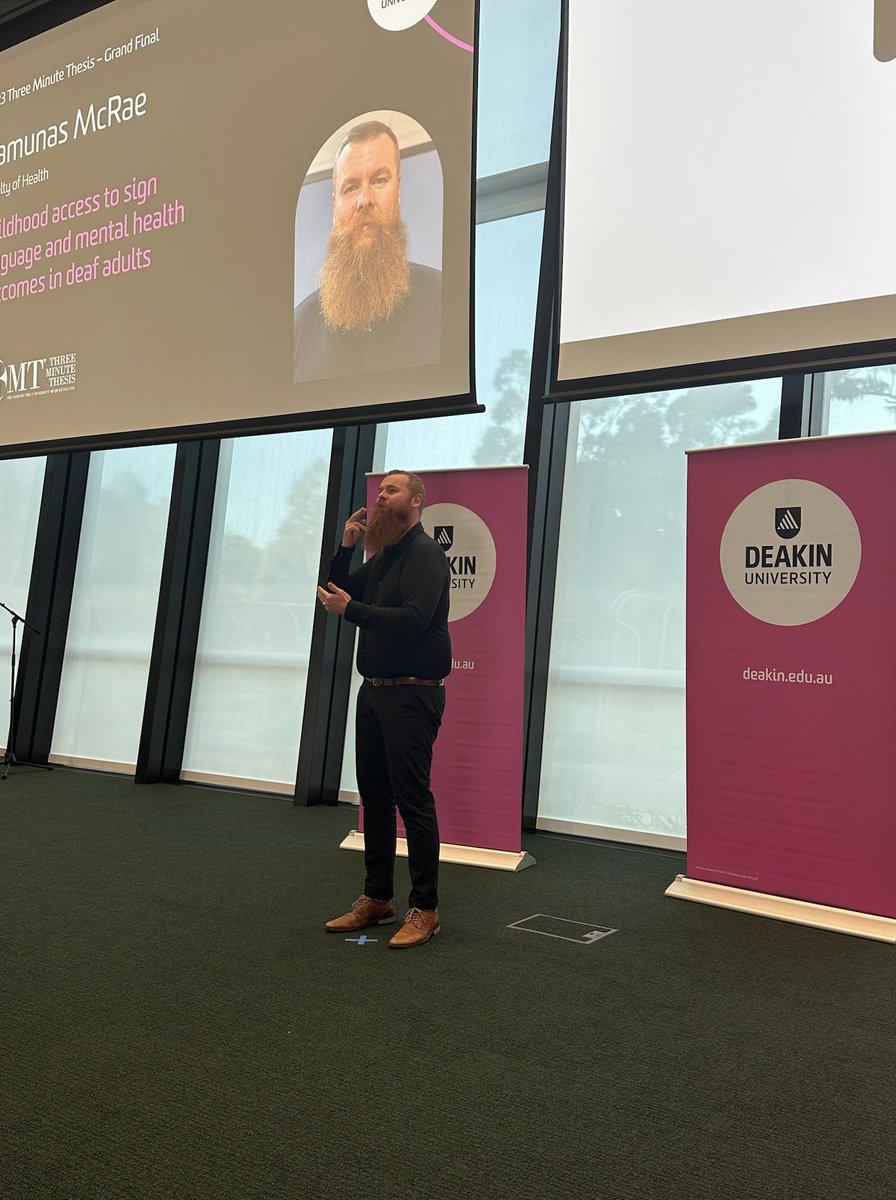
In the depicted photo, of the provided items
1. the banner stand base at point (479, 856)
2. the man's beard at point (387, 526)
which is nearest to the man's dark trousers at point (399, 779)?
the man's beard at point (387, 526)

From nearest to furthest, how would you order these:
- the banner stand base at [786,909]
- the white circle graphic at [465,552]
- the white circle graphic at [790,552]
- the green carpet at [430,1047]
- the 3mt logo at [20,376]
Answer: the green carpet at [430,1047] < the banner stand base at [786,909] < the white circle graphic at [790,552] < the white circle graphic at [465,552] < the 3mt logo at [20,376]

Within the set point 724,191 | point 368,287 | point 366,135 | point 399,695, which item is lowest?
point 399,695

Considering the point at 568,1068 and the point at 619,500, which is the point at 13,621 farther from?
the point at 568,1068

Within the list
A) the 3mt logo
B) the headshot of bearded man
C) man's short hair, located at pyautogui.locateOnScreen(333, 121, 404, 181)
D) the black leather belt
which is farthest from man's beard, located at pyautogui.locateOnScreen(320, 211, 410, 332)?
the 3mt logo

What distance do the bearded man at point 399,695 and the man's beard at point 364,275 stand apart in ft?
2.97

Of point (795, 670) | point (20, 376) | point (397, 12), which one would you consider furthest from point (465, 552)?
point (20, 376)

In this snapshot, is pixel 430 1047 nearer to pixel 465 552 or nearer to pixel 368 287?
pixel 465 552

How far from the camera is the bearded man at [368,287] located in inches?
148

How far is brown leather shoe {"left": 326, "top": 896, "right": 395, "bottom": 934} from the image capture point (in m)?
3.21

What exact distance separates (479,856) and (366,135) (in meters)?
2.99

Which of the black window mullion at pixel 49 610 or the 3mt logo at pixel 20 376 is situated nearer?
the 3mt logo at pixel 20 376

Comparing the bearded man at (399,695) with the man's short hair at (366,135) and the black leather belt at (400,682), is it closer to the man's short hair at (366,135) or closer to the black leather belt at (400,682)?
the black leather belt at (400,682)

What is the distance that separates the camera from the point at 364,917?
10.6 feet

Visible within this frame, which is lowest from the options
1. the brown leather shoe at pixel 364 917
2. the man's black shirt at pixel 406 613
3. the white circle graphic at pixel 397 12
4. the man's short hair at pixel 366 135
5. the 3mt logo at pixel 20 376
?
the brown leather shoe at pixel 364 917
